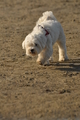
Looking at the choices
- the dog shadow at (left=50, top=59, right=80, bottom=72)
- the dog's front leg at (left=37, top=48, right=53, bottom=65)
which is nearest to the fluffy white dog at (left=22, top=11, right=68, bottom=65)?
the dog's front leg at (left=37, top=48, right=53, bottom=65)

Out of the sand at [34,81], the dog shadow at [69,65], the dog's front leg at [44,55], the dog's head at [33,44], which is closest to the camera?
the sand at [34,81]

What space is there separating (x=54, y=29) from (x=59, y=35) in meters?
0.46

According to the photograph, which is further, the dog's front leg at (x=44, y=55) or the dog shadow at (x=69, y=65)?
the dog shadow at (x=69, y=65)

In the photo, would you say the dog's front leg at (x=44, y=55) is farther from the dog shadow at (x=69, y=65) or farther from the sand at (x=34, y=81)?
the dog shadow at (x=69, y=65)

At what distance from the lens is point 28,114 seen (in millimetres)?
6023

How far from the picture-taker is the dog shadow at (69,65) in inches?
328

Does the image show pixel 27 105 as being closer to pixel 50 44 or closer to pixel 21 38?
pixel 50 44

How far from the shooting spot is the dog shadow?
8.32m

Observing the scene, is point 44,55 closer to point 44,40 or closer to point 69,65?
point 44,40

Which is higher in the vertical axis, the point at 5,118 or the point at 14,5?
the point at 14,5

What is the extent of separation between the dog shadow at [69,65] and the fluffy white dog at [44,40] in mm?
202

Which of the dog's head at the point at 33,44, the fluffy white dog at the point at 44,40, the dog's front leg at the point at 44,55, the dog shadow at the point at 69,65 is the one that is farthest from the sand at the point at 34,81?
the dog's head at the point at 33,44

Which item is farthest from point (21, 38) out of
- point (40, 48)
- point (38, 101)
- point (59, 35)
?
point (38, 101)

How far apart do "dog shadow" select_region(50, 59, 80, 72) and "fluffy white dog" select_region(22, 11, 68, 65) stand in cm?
20
